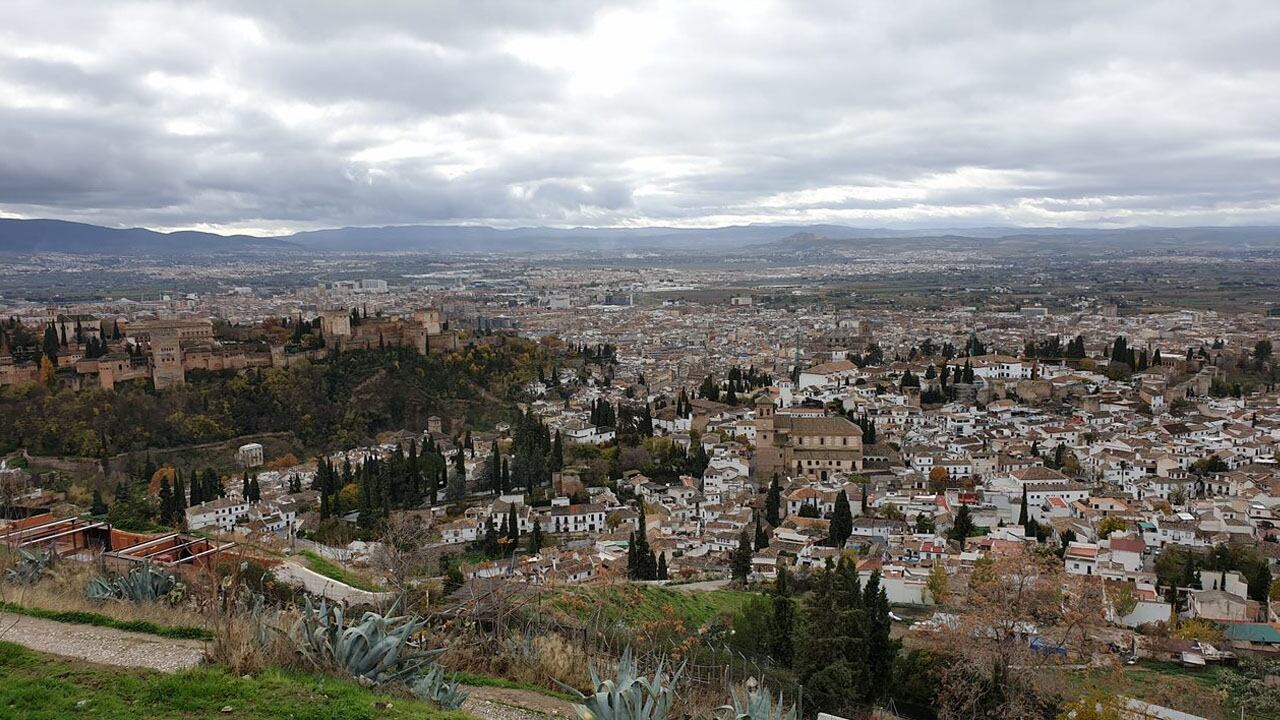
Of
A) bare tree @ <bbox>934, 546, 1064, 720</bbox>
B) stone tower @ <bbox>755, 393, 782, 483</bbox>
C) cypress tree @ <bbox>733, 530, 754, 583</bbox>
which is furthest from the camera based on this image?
stone tower @ <bbox>755, 393, 782, 483</bbox>

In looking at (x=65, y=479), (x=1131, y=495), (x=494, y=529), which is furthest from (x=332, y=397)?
(x=1131, y=495)

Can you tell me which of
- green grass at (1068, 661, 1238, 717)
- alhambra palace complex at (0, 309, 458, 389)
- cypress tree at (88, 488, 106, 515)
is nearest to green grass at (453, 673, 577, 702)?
green grass at (1068, 661, 1238, 717)

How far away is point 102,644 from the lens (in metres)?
6.08

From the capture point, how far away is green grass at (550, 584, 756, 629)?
10.6 metres

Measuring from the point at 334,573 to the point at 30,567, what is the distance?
407cm

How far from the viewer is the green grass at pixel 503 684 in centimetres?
636

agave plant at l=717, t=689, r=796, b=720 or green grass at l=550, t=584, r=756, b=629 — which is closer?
agave plant at l=717, t=689, r=796, b=720

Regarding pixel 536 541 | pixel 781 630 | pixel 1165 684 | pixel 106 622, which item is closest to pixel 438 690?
pixel 106 622

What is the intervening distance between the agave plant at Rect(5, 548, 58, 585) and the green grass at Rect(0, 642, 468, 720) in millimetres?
2529

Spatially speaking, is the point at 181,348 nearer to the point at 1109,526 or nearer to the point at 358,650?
the point at 1109,526

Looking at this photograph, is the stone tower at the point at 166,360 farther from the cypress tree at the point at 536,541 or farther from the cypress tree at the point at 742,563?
the cypress tree at the point at 742,563

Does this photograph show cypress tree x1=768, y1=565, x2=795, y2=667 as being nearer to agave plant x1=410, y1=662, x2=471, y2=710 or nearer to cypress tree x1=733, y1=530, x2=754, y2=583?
cypress tree x1=733, y1=530, x2=754, y2=583

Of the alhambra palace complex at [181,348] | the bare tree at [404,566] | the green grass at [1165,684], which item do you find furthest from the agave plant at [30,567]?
the alhambra palace complex at [181,348]

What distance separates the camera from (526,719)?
19.0 ft
